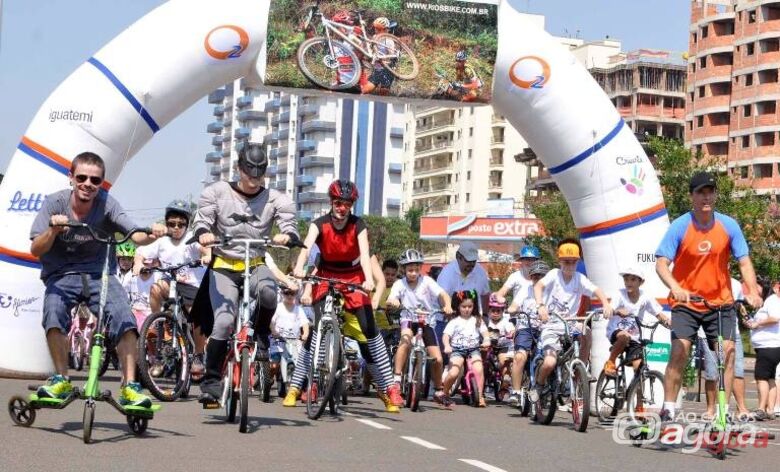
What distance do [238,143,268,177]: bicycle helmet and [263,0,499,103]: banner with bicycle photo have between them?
5726mm

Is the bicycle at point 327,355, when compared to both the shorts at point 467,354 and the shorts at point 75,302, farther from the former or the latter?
the shorts at point 467,354

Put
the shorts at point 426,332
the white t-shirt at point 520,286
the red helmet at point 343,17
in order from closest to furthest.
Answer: the white t-shirt at point 520,286
the shorts at point 426,332
the red helmet at point 343,17

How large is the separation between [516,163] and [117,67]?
12503 cm

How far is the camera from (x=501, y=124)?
142500 mm

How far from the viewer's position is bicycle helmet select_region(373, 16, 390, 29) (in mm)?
18328

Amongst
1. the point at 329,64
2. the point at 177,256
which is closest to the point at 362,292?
the point at 177,256

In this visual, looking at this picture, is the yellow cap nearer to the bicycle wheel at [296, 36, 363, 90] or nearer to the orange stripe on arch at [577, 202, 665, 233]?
the orange stripe on arch at [577, 202, 665, 233]

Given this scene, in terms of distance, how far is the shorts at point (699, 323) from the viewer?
473 inches

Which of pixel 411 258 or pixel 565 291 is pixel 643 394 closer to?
pixel 565 291

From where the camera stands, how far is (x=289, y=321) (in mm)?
18094

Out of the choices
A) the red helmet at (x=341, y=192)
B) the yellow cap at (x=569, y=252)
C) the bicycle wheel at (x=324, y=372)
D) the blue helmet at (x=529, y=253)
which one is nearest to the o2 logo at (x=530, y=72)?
the blue helmet at (x=529, y=253)

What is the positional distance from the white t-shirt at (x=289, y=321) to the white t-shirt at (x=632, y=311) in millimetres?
4052

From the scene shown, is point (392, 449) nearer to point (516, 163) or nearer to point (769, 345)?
point (769, 345)

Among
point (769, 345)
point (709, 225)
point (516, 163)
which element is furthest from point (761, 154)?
point (709, 225)
